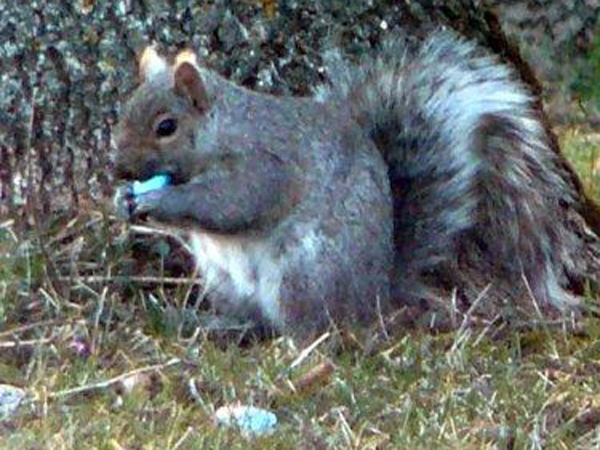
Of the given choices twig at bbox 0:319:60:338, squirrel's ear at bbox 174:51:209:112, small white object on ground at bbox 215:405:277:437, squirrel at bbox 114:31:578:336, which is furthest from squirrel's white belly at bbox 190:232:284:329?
small white object on ground at bbox 215:405:277:437

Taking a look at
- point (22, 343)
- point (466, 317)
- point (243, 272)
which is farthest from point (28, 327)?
point (466, 317)

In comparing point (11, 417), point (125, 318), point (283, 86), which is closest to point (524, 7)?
point (283, 86)

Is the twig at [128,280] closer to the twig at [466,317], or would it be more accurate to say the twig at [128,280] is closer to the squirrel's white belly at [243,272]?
the squirrel's white belly at [243,272]

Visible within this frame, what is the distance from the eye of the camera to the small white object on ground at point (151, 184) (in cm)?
417

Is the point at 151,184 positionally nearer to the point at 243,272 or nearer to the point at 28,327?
the point at 243,272

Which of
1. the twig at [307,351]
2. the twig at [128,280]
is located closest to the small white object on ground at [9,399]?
→ the twig at [307,351]

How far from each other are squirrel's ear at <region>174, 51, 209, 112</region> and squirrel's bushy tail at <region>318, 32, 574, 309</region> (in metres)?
0.33

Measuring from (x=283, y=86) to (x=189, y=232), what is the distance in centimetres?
44

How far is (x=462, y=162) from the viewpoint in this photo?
4.31 m

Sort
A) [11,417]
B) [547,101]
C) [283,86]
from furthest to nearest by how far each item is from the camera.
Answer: [547,101]
[283,86]
[11,417]

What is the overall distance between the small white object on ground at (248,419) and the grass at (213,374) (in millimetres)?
21

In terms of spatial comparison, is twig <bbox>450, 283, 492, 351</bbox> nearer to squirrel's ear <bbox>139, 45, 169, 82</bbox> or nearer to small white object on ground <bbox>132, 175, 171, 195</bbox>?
small white object on ground <bbox>132, 175, 171, 195</bbox>

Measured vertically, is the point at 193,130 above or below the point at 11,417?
above

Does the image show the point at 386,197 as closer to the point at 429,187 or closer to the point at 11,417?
the point at 429,187
